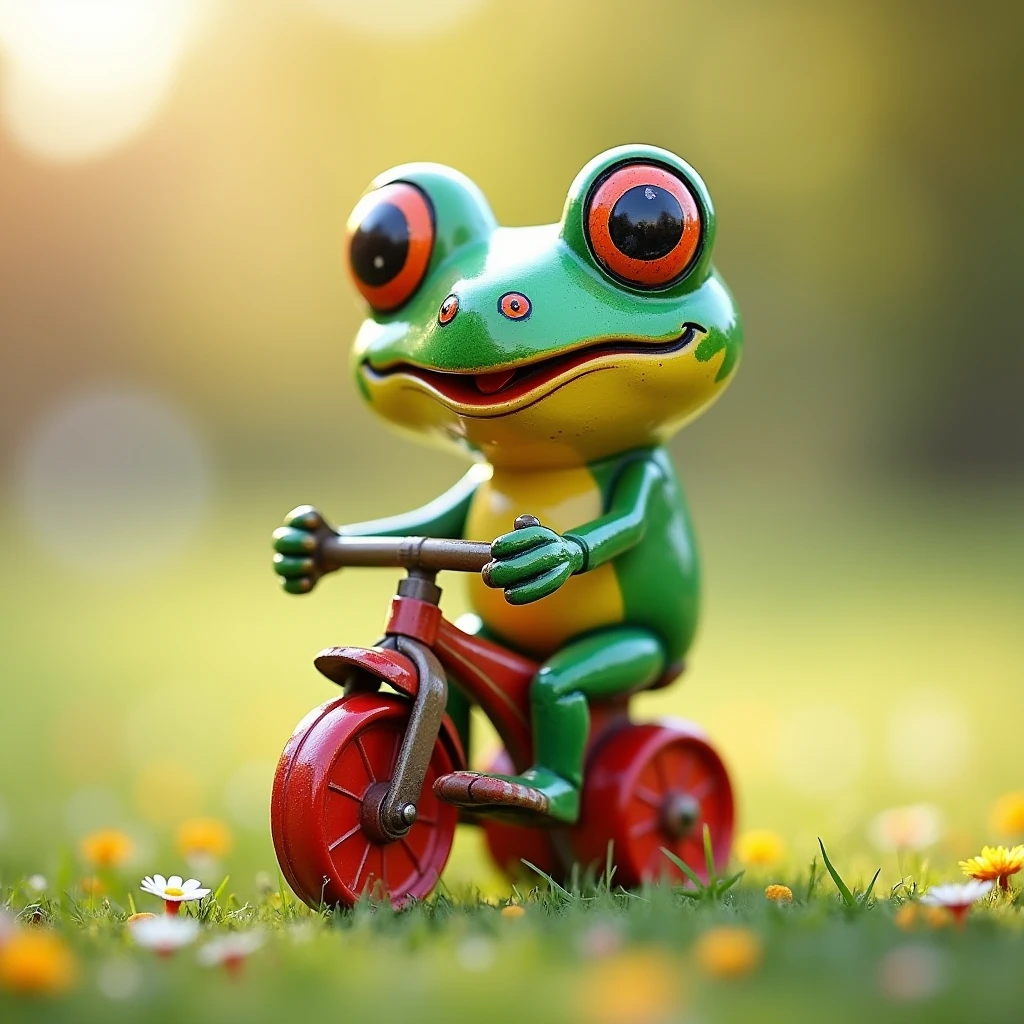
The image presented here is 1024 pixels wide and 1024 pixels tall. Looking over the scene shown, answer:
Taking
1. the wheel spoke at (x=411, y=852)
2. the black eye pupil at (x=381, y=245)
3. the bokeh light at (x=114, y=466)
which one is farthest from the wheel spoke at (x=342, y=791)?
the bokeh light at (x=114, y=466)

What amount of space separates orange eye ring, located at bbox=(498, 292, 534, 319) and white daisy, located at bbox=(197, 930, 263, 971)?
1258 millimetres

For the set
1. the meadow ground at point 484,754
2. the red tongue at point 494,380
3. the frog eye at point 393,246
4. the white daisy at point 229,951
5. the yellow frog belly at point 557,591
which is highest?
the frog eye at point 393,246

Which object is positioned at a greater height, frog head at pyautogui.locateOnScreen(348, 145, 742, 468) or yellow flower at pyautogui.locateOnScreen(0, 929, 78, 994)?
frog head at pyautogui.locateOnScreen(348, 145, 742, 468)

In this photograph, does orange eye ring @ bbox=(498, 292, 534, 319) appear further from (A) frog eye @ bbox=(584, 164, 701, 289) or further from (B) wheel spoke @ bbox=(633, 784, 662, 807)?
(B) wheel spoke @ bbox=(633, 784, 662, 807)

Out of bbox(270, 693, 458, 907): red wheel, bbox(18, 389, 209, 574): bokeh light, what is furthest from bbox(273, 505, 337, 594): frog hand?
bbox(18, 389, 209, 574): bokeh light

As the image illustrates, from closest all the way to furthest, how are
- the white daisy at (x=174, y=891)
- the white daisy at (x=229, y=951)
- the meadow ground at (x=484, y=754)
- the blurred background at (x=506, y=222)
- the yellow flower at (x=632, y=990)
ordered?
A: 1. the yellow flower at (x=632, y=990)
2. the meadow ground at (x=484, y=754)
3. the white daisy at (x=229, y=951)
4. the white daisy at (x=174, y=891)
5. the blurred background at (x=506, y=222)

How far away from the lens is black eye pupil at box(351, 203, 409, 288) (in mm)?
2893

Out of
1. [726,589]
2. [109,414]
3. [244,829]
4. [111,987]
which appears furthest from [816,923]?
[109,414]

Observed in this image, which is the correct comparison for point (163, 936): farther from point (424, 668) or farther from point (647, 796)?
point (647, 796)

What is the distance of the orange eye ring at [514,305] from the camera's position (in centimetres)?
265

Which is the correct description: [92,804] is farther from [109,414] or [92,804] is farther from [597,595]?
[109,414]

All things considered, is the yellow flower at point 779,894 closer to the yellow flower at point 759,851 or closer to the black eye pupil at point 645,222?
the yellow flower at point 759,851

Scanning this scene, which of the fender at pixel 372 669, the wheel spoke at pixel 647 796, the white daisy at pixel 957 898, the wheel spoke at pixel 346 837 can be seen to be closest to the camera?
the white daisy at pixel 957 898

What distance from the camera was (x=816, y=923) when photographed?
2139 millimetres
